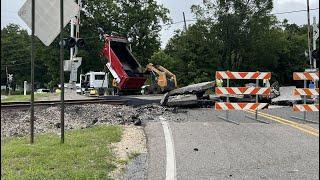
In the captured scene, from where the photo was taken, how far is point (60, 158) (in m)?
7.08

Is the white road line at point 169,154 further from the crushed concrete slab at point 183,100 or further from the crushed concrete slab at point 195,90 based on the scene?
the crushed concrete slab at point 195,90

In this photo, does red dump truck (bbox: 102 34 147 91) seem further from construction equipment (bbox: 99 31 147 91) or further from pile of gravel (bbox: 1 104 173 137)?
pile of gravel (bbox: 1 104 173 137)

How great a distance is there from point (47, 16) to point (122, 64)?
2166 centimetres

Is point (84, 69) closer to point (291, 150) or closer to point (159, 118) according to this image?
point (159, 118)

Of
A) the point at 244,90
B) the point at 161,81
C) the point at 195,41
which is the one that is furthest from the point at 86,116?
the point at 195,41

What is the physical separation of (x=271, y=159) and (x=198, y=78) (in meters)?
28.5

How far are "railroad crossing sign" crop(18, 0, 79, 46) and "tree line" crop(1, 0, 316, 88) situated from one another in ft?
1.02

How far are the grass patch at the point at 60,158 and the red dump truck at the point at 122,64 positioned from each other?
1561 cm

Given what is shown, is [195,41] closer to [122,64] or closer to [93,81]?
[93,81]

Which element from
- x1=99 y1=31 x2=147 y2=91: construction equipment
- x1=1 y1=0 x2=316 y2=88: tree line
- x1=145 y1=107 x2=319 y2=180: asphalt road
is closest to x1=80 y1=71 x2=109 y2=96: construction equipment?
x1=1 y1=0 x2=316 y2=88: tree line

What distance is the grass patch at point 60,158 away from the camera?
5980 millimetres

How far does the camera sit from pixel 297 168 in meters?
6.75

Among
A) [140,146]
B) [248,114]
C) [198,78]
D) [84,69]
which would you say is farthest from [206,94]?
[84,69]

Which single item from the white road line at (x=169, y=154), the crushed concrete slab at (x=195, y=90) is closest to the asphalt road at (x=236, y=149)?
the white road line at (x=169, y=154)
